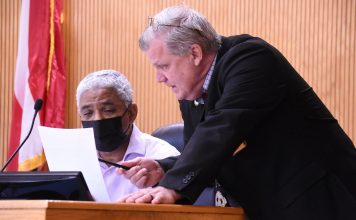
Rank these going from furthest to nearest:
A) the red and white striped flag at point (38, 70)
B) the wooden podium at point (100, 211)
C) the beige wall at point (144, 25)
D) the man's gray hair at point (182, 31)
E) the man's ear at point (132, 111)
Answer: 1. the red and white striped flag at point (38, 70)
2. the beige wall at point (144, 25)
3. the man's ear at point (132, 111)
4. the man's gray hair at point (182, 31)
5. the wooden podium at point (100, 211)

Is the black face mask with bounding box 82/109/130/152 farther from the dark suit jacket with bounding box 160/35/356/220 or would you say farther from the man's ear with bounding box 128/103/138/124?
the dark suit jacket with bounding box 160/35/356/220

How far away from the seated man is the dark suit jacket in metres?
0.97

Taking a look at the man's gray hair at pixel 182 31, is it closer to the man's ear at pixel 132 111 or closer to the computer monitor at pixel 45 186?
the computer monitor at pixel 45 186

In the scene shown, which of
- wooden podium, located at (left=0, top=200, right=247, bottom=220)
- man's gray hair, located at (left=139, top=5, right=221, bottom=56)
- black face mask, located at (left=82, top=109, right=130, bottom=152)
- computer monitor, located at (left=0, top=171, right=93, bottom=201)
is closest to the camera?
wooden podium, located at (left=0, top=200, right=247, bottom=220)

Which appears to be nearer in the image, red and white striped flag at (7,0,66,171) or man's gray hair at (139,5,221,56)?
man's gray hair at (139,5,221,56)

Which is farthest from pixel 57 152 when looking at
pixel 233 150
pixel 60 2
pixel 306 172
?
pixel 60 2

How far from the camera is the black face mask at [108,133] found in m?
3.20

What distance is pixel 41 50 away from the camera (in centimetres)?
544

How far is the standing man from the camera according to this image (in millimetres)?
2123

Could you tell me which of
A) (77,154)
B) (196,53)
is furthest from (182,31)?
(77,154)

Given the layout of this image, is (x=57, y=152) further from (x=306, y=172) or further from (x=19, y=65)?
(x=19, y=65)

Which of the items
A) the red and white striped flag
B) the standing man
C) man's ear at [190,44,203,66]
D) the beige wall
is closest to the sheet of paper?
the standing man

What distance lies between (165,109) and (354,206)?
3151 mm

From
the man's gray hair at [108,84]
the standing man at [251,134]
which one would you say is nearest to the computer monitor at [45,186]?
the standing man at [251,134]
